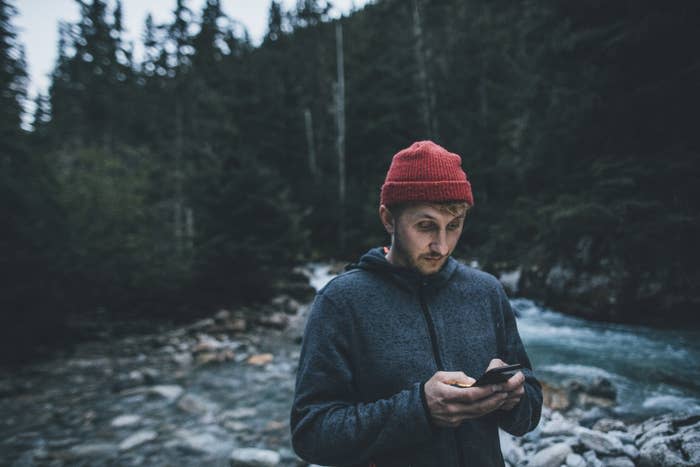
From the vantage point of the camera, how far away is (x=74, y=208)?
1162cm

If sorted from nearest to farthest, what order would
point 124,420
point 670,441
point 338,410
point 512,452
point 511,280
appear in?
point 338,410 → point 670,441 → point 512,452 → point 124,420 → point 511,280

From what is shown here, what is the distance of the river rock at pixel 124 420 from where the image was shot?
4.94m

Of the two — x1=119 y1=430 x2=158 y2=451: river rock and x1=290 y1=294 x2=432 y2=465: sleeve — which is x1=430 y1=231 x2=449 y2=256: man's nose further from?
x1=119 y1=430 x2=158 y2=451: river rock

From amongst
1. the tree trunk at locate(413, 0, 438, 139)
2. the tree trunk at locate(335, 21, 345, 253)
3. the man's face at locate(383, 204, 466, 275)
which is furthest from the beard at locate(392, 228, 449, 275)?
the tree trunk at locate(335, 21, 345, 253)

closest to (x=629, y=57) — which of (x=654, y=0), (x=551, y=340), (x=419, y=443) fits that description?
(x=654, y=0)

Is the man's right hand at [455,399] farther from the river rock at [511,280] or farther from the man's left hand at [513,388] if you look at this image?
the river rock at [511,280]

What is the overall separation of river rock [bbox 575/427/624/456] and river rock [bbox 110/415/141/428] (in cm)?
518

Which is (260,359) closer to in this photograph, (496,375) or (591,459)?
(591,459)

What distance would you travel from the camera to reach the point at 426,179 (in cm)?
161

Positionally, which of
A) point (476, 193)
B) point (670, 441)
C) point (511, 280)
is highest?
point (476, 193)

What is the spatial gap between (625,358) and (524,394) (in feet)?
19.6

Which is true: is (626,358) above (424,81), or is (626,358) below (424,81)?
below

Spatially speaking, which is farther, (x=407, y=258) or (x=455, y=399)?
(x=407, y=258)

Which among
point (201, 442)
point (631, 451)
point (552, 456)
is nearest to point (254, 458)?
point (201, 442)
